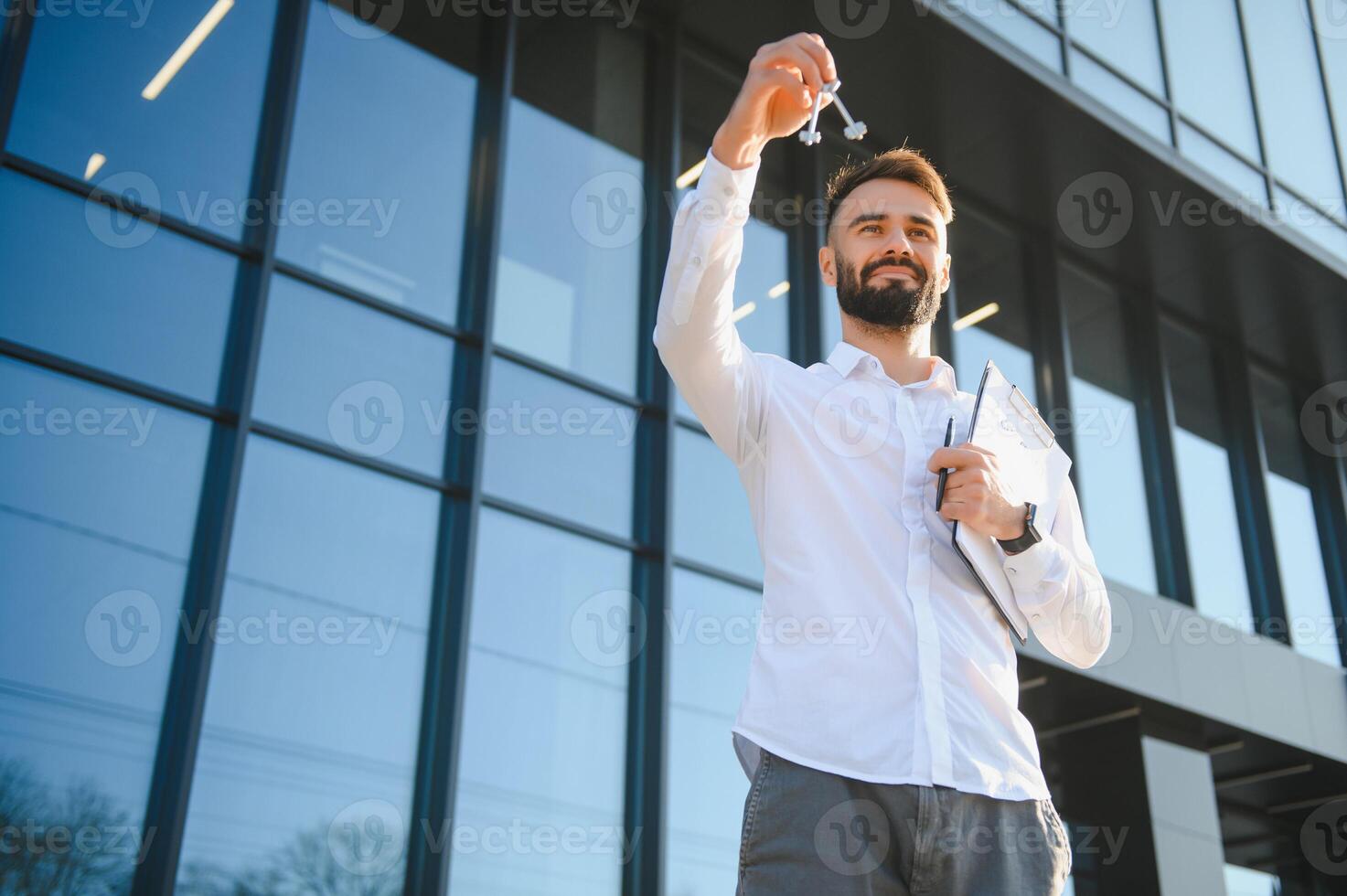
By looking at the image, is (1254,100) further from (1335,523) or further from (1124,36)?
(1335,523)

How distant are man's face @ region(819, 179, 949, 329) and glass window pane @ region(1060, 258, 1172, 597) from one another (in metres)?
8.13

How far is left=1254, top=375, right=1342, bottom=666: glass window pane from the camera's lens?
11625mm

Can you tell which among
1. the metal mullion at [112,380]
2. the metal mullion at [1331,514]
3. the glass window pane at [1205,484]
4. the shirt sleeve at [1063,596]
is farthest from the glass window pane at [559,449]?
the metal mullion at [1331,514]

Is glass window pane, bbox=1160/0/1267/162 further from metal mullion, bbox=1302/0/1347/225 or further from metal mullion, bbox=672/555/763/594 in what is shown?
metal mullion, bbox=672/555/763/594

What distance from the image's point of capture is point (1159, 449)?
11.1 m

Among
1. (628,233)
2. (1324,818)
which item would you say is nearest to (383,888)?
(628,233)

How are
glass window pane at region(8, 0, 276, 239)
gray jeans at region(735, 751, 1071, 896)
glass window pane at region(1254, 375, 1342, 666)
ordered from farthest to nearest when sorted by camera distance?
glass window pane at region(1254, 375, 1342, 666) < glass window pane at region(8, 0, 276, 239) < gray jeans at region(735, 751, 1071, 896)

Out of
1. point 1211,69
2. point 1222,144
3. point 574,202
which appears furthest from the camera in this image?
point 1211,69

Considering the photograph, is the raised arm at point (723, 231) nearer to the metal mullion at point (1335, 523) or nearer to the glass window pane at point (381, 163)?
the glass window pane at point (381, 163)

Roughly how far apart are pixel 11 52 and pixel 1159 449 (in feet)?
29.9

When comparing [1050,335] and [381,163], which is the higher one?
[1050,335]

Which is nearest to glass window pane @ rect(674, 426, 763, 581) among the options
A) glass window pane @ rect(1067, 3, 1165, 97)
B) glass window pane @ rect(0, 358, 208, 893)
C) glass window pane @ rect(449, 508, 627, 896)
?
glass window pane @ rect(449, 508, 627, 896)

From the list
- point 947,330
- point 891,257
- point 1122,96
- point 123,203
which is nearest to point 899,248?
point 891,257

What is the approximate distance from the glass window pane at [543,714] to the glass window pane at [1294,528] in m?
7.25
